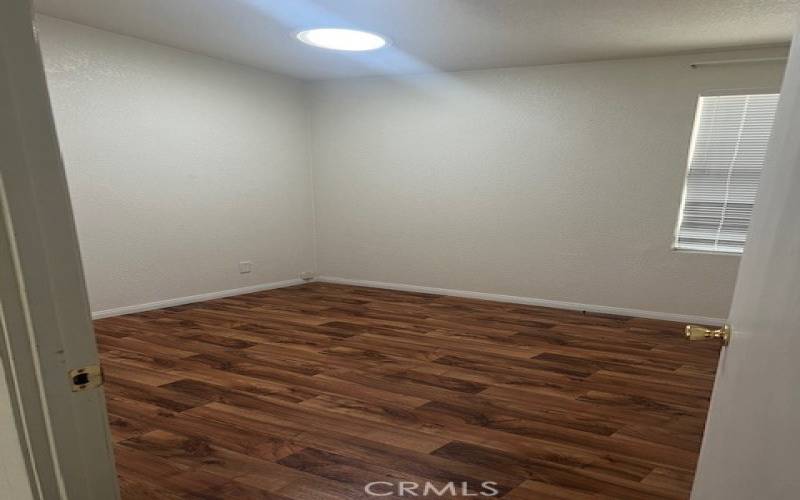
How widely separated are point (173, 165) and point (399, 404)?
3341 millimetres

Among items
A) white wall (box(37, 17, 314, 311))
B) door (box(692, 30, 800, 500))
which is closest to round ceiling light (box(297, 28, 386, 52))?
white wall (box(37, 17, 314, 311))

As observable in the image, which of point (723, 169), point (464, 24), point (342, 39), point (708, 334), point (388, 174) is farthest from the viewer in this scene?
point (388, 174)

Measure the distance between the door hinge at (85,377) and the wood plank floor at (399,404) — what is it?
129 cm

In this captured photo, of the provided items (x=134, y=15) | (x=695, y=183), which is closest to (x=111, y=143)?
(x=134, y=15)

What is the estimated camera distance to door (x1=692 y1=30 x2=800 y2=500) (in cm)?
57

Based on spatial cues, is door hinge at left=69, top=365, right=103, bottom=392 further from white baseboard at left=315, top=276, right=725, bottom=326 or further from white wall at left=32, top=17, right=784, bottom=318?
white baseboard at left=315, top=276, right=725, bottom=326

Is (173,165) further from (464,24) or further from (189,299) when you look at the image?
(464,24)

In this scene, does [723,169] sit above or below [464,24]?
below

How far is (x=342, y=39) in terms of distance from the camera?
398 cm

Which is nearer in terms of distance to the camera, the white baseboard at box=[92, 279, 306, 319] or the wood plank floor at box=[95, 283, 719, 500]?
the wood plank floor at box=[95, 283, 719, 500]

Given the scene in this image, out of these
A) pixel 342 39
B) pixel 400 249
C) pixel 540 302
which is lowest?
pixel 540 302

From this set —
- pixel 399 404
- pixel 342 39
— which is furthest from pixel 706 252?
pixel 342 39

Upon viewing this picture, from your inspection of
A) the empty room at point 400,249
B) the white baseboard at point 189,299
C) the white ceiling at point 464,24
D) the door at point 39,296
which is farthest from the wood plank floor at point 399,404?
the white ceiling at point 464,24

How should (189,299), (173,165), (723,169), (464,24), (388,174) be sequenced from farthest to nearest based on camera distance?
(388,174), (189,299), (173,165), (723,169), (464,24)
